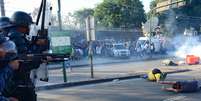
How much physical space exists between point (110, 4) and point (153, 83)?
159 ft

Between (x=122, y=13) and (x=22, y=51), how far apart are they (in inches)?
2234

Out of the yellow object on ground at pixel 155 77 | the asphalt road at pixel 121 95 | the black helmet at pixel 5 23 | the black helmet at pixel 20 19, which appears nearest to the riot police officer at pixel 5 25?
the black helmet at pixel 5 23

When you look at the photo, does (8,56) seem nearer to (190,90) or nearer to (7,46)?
(7,46)

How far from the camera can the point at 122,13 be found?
6288 centimetres

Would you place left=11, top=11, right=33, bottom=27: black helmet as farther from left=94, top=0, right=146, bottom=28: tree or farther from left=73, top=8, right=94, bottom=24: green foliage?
left=73, top=8, right=94, bottom=24: green foliage

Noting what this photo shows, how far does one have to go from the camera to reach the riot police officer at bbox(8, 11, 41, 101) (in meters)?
6.37

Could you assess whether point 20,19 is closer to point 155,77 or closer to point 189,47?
point 155,77

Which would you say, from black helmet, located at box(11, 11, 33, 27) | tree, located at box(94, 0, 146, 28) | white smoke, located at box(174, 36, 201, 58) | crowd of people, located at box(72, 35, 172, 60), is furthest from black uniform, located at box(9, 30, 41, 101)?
tree, located at box(94, 0, 146, 28)

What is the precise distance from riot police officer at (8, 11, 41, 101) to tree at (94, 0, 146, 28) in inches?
2209

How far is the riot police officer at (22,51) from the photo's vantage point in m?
6.37

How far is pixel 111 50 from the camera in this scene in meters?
43.3

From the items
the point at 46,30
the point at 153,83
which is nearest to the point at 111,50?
the point at 153,83

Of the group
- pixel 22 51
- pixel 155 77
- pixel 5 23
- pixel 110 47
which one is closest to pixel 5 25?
pixel 5 23

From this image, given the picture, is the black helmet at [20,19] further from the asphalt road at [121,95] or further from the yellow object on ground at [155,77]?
the yellow object on ground at [155,77]
